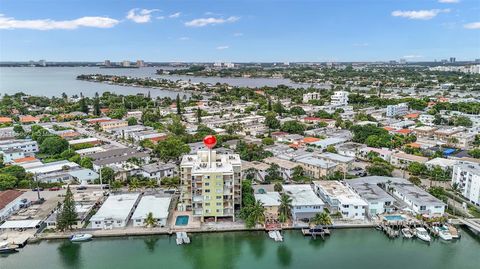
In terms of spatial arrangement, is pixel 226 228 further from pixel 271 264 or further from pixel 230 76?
pixel 230 76

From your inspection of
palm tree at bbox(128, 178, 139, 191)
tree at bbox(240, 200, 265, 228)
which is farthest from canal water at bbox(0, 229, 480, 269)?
palm tree at bbox(128, 178, 139, 191)

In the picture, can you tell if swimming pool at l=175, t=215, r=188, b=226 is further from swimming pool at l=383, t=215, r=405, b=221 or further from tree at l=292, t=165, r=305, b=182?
swimming pool at l=383, t=215, r=405, b=221

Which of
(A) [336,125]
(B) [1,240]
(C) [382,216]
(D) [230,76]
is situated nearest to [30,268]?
(B) [1,240]

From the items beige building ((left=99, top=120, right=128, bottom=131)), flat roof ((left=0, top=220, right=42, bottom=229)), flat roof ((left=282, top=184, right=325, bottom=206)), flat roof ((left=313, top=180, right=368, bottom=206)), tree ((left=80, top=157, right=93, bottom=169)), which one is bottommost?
flat roof ((left=0, top=220, right=42, bottom=229))

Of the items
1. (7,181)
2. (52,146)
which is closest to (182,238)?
(7,181)

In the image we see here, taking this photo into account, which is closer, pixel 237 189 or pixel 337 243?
pixel 337 243

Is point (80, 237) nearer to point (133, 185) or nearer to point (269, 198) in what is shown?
point (133, 185)

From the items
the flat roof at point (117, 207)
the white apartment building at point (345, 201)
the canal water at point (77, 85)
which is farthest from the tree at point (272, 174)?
the canal water at point (77, 85)
